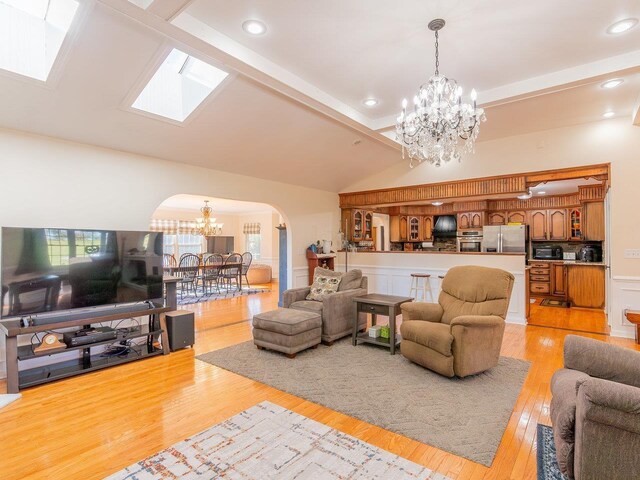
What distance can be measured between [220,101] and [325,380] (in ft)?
10.2

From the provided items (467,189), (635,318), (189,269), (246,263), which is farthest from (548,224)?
(189,269)

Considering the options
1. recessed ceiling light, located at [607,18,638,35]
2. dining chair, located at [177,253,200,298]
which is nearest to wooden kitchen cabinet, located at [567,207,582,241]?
recessed ceiling light, located at [607,18,638,35]

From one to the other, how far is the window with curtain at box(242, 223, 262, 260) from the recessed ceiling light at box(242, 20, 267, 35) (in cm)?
945

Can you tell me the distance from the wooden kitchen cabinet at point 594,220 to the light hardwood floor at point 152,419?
439 cm

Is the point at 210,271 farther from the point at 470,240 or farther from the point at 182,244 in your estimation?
the point at 470,240

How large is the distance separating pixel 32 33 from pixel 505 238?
819 centimetres

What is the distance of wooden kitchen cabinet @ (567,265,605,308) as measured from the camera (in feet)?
21.7

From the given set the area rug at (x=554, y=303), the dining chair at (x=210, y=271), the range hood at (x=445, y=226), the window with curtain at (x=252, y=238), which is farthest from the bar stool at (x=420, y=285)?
the window with curtain at (x=252, y=238)

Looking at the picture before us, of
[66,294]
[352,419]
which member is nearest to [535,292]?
[352,419]

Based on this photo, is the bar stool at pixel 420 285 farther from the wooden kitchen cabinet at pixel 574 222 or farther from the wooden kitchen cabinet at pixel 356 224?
the wooden kitchen cabinet at pixel 574 222

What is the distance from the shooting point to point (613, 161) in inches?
186

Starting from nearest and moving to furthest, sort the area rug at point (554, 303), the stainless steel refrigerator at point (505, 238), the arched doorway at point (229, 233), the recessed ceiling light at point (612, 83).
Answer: the recessed ceiling light at point (612, 83) → the area rug at point (554, 303) → the stainless steel refrigerator at point (505, 238) → the arched doorway at point (229, 233)

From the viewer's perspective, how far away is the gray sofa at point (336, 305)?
4293 mm

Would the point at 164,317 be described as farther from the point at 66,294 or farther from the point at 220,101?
the point at 220,101
